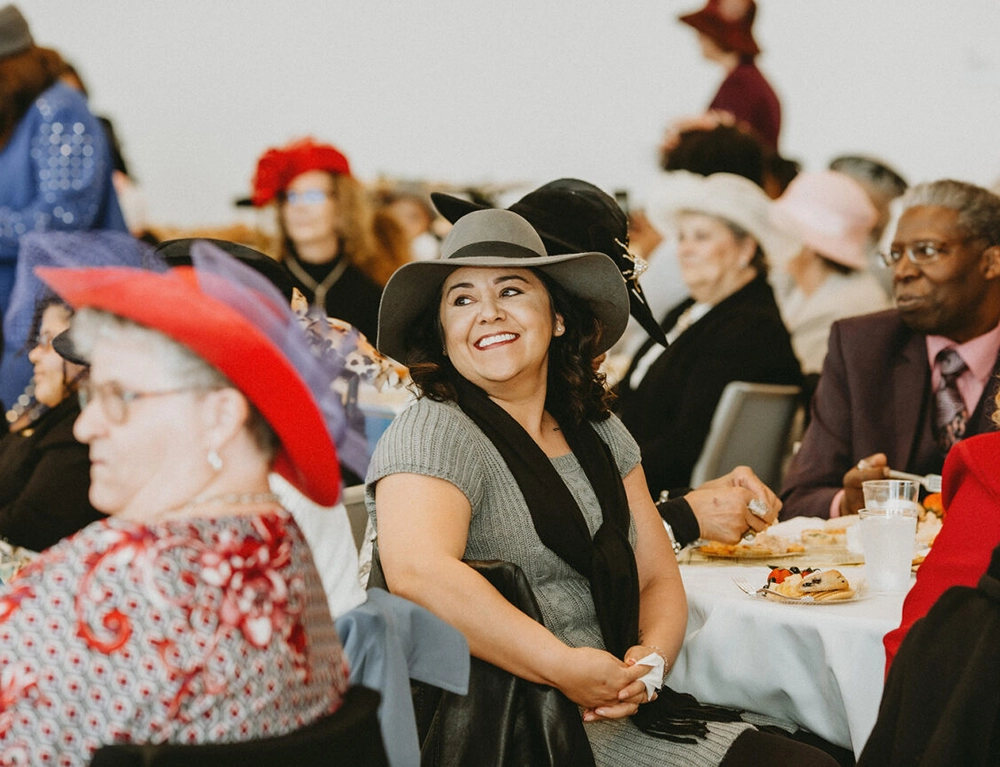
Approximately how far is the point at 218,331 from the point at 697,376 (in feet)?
9.86

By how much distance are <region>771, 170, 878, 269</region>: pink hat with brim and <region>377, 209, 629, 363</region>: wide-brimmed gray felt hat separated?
10.4ft

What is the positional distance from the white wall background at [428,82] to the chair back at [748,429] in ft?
9.93

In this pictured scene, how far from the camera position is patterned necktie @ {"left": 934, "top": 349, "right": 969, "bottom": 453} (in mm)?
3293

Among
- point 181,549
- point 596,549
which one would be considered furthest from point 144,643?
point 596,549

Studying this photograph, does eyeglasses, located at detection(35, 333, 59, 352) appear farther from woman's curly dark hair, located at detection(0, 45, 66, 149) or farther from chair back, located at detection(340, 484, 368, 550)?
woman's curly dark hair, located at detection(0, 45, 66, 149)

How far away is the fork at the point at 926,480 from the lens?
9.66ft

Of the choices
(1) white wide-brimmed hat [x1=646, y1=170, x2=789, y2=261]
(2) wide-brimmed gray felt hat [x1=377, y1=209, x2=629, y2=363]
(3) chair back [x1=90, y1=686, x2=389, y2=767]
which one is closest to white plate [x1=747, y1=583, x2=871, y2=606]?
(2) wide-brimmed gray felt hat [x1=377, y1=209, x2=629, y2=363]

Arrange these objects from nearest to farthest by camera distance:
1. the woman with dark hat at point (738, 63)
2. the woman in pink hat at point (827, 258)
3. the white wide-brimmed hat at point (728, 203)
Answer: the white wide-brimmed hat at point (728, 203) < the woman in pink hat at point (827, 258) < the woman with dark hat at point (738, 63)

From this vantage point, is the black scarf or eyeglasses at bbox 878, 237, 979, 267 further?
eyeglasses at bbox 878, 237, 979, 267

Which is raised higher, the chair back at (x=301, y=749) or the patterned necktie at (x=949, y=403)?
the patterned necktie at (x=949, y=403)

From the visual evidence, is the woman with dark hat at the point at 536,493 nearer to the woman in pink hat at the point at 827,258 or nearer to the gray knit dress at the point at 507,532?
the gray knit dress at the point at 507,532

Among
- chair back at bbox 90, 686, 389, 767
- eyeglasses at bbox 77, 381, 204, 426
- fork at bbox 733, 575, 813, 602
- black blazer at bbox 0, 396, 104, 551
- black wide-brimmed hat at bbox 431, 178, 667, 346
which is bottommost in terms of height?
black blazer at bbox 0, 396, 104, 551

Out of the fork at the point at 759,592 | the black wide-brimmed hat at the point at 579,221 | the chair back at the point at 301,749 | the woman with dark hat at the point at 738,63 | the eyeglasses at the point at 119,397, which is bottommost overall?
the fork at the point at 759,592

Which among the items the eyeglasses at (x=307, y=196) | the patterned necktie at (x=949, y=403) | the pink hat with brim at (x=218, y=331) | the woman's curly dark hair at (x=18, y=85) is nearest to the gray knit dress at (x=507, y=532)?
the pink hat with brim at (x=218, y=331)
